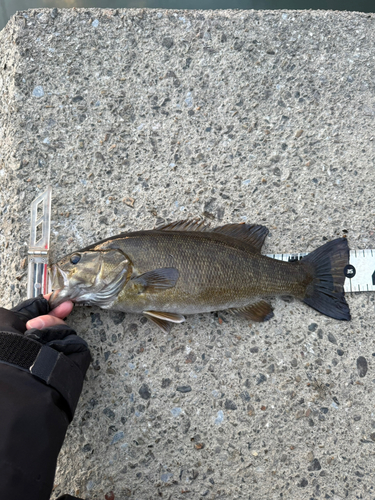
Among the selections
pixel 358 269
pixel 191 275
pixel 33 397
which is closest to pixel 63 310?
pixel 33 397

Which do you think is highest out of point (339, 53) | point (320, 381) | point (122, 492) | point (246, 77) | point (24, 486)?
point (339, 53)

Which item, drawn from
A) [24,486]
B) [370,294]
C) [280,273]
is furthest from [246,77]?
[24,486]

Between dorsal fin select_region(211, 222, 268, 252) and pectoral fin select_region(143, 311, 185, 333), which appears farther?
dorsal fin select_region(211, 222, 268, 252)

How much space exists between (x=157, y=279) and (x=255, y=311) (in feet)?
2.53

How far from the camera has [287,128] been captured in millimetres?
2986

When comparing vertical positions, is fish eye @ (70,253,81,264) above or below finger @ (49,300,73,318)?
above

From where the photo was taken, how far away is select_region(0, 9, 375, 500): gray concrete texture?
2584mm

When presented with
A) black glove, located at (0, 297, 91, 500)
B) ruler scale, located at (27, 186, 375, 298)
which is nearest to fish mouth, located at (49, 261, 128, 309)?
black glove, located at (0, 297, 91, 500)

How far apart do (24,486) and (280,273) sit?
6.40 ft

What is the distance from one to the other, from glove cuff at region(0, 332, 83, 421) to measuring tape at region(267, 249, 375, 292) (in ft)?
5.48

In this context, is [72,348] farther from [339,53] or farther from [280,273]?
[339,53]

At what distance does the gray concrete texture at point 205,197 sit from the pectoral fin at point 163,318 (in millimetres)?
157

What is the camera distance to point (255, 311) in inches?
103

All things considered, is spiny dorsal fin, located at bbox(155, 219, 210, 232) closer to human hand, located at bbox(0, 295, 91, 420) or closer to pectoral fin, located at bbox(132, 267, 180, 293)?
pectoral fin, located at bbox(132, 267, 180, 293)
